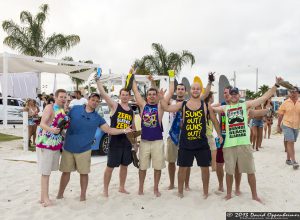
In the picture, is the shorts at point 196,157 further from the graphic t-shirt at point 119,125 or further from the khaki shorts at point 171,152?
the graphic t-shirt at point 119,125

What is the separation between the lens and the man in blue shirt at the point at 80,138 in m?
4.59

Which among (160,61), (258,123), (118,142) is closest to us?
(118,142)

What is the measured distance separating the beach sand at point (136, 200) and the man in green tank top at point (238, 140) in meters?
0.35

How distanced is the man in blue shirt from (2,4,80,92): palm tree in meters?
22.0

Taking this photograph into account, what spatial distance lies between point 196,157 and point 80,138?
168 cm

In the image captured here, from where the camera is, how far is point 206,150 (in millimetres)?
4719

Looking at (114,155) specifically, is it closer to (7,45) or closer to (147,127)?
(147,127)

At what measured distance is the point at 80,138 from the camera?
459cm

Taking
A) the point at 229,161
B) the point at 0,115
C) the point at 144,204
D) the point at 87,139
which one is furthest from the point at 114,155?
the point at 0,115

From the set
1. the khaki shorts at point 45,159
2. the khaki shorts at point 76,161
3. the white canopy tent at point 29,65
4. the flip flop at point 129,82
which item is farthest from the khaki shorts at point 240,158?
the white canopy tent at point 29,65

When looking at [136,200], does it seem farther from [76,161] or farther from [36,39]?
[36,39]

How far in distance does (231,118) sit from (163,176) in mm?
2304

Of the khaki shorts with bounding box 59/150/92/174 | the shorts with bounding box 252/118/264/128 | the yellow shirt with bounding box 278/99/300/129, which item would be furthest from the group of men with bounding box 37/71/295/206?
the shorts with bounding box 252/118/264/128

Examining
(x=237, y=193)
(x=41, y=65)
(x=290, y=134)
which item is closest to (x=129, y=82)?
(x=237, y=193)
